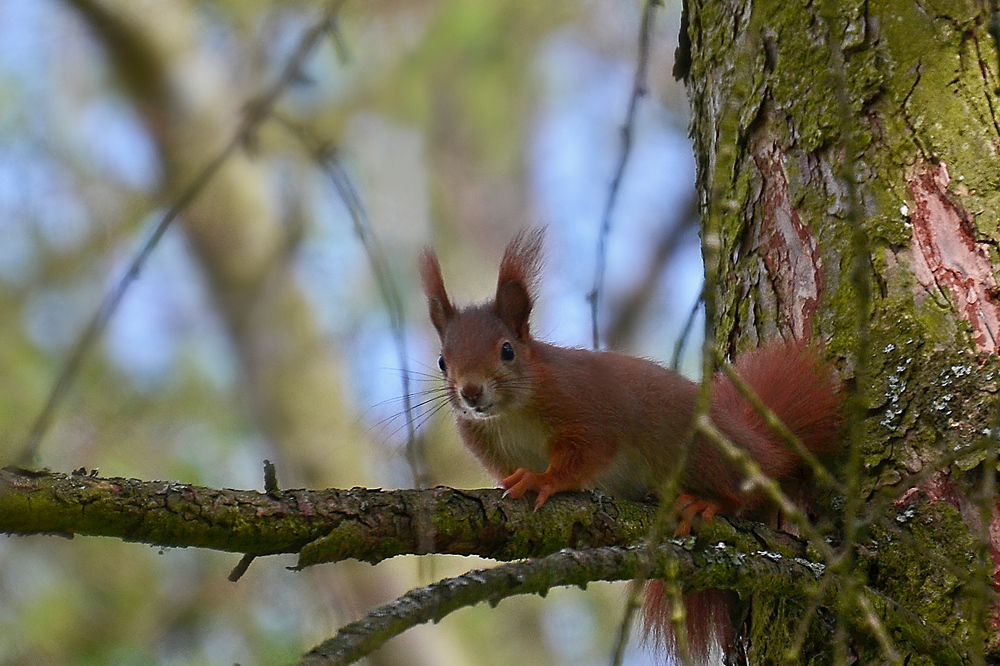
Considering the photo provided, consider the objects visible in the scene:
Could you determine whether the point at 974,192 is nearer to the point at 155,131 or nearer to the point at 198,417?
the point at 155,131

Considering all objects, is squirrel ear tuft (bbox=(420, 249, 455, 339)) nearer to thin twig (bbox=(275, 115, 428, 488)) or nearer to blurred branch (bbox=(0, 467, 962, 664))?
thin twig (bbox=(275, 115, 428, 488))

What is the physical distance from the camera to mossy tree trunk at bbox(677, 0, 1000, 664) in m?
1.52

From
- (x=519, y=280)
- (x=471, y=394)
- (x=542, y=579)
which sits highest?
(x=519, y=280)

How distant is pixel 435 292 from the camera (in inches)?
91.6

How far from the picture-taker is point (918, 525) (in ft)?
5.01

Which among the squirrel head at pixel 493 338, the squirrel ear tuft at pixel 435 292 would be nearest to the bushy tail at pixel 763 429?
the squirrel head at pixel 493 338

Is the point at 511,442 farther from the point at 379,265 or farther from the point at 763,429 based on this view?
the point at 379,265

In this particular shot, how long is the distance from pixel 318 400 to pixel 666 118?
1997mm

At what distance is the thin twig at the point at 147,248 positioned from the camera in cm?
137

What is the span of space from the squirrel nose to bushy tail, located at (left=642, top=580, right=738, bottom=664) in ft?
1.66

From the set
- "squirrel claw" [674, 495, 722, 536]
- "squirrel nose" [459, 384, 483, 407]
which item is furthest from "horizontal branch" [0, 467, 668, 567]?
"squirrel nose" [459, 384, 483, 407]

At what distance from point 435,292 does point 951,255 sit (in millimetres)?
1096

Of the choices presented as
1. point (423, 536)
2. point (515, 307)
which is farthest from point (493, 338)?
point (423, 536)

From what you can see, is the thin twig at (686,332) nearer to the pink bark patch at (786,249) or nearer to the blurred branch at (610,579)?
the pink bark patch at (786,249)
